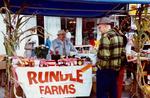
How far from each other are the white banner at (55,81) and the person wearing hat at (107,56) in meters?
0.39

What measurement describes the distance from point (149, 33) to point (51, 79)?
202cm

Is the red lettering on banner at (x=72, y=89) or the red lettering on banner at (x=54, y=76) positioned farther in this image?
the red lettering on banner at (x=72, y=89)

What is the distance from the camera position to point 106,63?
21.0 ft

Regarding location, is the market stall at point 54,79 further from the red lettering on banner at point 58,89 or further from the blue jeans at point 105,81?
the blue jeans at point 105,81

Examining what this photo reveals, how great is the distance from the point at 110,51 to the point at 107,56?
0.43 ft

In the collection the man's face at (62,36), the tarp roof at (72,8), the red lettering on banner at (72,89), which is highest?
the tarp roof at (72,8)

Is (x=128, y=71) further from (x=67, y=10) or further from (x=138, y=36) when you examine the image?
(x=67, y=10)

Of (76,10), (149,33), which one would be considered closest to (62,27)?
(76,10)

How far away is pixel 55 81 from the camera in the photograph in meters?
6.70

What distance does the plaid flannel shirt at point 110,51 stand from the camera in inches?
250

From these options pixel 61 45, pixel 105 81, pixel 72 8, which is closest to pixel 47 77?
pixel 105 81

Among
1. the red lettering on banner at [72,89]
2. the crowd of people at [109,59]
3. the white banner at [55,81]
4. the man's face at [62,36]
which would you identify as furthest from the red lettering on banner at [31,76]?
the man's face at [62,36]

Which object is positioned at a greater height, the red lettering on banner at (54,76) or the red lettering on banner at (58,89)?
the red lettering on banner at (54,76)

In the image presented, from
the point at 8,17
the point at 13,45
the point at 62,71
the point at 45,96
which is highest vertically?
the point at 8,17
